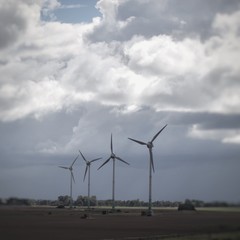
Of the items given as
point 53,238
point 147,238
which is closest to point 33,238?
point 53,238

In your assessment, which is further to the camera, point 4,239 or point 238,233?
point 4,239

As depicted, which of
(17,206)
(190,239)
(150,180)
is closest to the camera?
(190,239)

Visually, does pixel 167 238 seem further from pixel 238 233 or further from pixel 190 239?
pixel 238 233

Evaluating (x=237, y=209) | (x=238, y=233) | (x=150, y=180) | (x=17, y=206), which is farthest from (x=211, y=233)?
(x=150, y=180)

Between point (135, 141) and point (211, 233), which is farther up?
point (135, 141)

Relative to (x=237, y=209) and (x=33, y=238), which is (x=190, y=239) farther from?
(x=33, y=238)

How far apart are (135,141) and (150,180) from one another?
15900 mm

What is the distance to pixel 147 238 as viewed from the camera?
209 ft

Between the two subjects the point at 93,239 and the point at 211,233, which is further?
the point at 93,239

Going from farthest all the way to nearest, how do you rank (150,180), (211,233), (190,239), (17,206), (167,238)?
(150,180)
(17,206)
(167,238)
(190,239)
(211,233)

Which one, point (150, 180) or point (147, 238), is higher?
point (150, 180)

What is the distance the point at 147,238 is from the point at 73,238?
10357 mm

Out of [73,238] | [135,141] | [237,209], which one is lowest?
[73,238]

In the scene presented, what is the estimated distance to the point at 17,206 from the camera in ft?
306
